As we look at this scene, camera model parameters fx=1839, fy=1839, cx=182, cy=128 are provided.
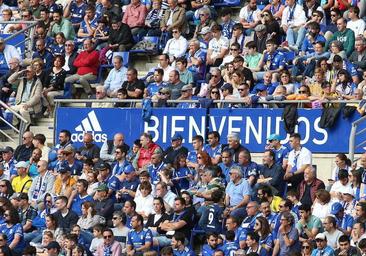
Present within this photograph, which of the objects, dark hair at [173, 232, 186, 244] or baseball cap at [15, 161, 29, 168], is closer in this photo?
dark hair at [173, 232, 186, 244]

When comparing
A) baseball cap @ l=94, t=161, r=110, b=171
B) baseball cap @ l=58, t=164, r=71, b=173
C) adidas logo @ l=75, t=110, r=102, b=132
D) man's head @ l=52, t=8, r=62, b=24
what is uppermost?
man's head @ l=52, t=8, r=62, b=24

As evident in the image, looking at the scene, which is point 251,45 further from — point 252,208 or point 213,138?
point 252,208

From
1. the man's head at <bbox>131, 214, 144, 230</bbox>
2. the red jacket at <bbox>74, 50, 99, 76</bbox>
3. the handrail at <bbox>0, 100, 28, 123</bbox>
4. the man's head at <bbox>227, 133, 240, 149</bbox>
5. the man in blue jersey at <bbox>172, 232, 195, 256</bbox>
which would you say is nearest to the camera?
the man in blue jersey at <bbox>172, 232, 195, 256</bbox>

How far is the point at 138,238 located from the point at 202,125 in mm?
3487

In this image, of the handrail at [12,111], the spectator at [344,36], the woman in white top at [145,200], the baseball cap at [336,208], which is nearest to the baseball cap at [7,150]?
the handrail at [12,111]

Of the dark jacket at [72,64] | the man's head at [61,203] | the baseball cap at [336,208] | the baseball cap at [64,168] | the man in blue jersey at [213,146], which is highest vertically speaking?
the dark jacket at [72,64]

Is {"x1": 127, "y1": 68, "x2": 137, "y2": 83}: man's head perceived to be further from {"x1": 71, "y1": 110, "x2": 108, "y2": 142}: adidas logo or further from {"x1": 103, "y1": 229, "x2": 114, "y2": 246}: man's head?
{"x1": 103, "y1": 229, "x2": 114, "y2": 246}: man's head

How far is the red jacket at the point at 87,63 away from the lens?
3006 cm

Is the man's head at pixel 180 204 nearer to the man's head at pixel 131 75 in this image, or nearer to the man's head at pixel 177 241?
the man's head at pixel 177 241

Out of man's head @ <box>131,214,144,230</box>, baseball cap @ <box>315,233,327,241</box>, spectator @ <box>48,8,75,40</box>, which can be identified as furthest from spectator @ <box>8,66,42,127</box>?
baseball cap @ <box>315,233,327,241</box>

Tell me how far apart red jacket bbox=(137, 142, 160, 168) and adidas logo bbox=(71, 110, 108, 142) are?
1.43 m

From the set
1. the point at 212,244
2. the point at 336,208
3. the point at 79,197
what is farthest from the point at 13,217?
the point at 336,208

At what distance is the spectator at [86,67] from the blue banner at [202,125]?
1.07 m

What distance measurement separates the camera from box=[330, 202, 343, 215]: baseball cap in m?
24.3
